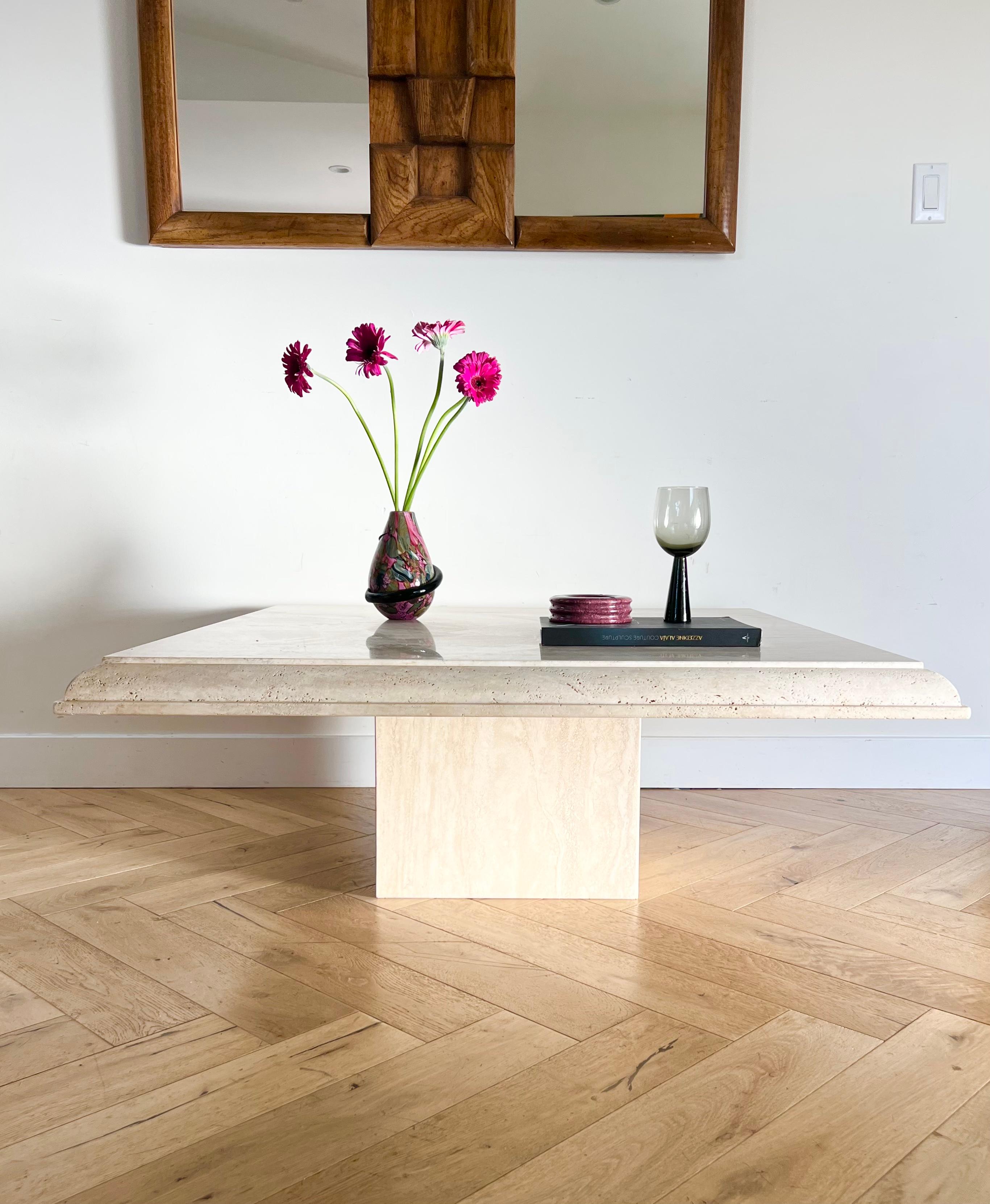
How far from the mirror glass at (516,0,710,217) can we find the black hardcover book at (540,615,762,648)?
964mm

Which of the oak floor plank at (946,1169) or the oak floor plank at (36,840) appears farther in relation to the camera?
the oak floor plank at (36,840)

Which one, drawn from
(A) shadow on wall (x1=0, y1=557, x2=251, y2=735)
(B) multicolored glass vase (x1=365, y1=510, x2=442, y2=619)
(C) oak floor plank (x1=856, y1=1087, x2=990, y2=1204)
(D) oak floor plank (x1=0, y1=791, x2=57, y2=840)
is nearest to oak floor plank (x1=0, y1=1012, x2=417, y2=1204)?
(C) oak floor plank (x1=856, y1=1087, x2=990, y2=1204)

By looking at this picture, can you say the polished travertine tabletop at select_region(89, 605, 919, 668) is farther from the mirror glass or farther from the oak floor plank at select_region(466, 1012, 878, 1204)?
the mirror glass

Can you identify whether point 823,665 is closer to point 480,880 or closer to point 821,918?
point 821,918

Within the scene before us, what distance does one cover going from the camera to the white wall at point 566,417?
6.28 ft

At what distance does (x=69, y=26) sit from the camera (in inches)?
74.0

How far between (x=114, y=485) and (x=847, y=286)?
4.82 ft

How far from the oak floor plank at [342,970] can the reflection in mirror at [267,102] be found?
4.25ft

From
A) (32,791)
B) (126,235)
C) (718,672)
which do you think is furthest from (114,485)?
(718,672)

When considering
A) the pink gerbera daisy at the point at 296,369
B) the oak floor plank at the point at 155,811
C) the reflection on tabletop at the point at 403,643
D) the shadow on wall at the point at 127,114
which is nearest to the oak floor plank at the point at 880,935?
the reflection on tabletop at the point at 403,643

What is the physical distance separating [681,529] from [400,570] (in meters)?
0.43

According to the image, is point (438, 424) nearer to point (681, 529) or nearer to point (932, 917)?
point (681, 529)

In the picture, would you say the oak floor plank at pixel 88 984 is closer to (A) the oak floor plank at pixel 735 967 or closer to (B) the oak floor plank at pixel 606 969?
(B) the oak floor plank at pixel 606 969

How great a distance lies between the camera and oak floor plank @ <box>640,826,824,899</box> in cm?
145
